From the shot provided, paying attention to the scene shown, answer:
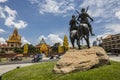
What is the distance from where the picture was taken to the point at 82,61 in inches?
536

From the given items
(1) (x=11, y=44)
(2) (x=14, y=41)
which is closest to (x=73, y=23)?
(1) (x=11, y=44)

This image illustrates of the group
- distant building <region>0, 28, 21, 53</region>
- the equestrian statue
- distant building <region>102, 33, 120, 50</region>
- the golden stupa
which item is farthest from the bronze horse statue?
the golden stupa

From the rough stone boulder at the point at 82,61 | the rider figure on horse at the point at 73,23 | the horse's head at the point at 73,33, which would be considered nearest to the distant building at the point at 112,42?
the rider figure on horse at the point at 73,23

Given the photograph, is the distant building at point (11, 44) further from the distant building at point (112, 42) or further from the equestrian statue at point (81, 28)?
the equestrian statue at point (81, 28)

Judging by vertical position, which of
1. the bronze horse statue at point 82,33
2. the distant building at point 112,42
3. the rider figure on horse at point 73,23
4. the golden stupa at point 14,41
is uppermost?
the golden stupa at point 14,41

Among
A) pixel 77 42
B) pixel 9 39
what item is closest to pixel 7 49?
pixel 9 39

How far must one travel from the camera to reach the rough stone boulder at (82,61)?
43.9ft

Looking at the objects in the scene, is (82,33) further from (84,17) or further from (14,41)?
(14,41)

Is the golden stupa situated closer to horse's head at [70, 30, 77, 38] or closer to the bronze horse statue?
horse's head at [70, 30, 77, 38]

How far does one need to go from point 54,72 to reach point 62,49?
65137 millimetres

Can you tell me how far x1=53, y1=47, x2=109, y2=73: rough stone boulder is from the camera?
1337 centimetres

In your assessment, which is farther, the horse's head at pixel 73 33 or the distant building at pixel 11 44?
the distant building at pixel 11 44

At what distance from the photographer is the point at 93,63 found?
13594 millimetres

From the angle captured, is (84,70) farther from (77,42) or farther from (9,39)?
(9,39)
